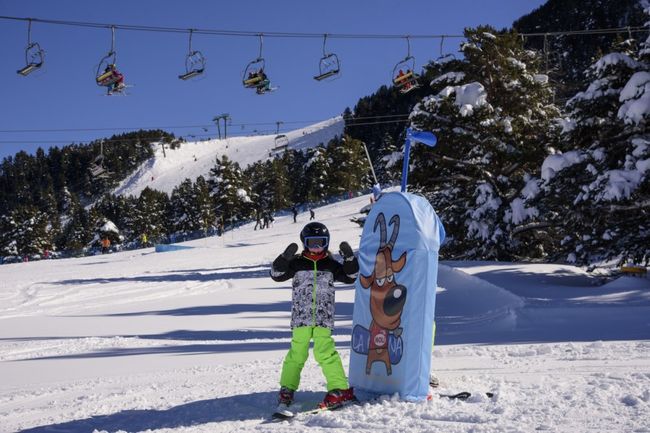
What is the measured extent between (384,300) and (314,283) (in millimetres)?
663

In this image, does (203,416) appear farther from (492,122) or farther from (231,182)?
(231,182)

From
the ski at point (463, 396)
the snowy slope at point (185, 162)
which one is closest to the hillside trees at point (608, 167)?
the ski at point (463, 396)

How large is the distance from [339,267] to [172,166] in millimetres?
187590

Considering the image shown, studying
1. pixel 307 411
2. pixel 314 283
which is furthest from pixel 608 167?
pixel 307 411

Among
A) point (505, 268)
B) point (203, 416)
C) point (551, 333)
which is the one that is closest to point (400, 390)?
point (203, 416)

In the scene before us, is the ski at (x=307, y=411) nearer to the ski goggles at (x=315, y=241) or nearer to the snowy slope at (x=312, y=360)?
the snowy slope at (x=312, y=360)

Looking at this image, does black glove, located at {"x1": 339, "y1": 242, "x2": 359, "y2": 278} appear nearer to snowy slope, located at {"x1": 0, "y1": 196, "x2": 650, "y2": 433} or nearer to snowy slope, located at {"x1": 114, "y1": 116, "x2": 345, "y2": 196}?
snowy slope, located at {"x1": 0, "y1": 196, "x2": 650, "y2": 433}

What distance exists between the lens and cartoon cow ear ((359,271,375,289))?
17.9 feet

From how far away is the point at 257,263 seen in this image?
95.6 ft

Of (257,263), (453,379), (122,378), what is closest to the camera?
(453,379)

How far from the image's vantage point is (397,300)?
5195 millimetres

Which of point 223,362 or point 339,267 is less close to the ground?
point 339,267

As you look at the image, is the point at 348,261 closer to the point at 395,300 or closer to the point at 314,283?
the point at 314,283

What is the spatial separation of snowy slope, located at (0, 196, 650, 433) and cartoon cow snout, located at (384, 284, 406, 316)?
2.52 feet
